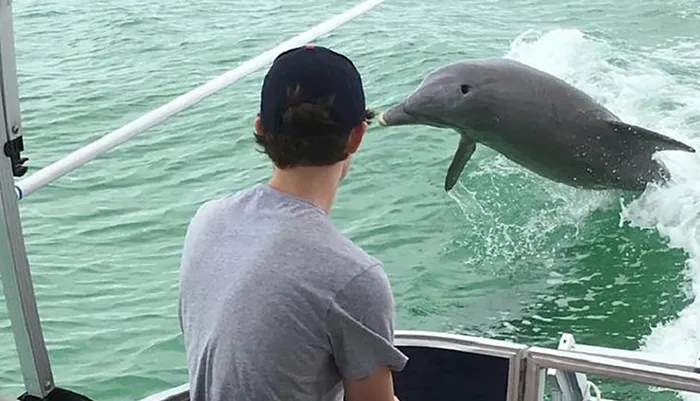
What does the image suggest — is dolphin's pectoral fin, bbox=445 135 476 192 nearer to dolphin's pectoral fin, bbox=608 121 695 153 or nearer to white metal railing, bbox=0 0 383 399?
dolphin's pectoral fin, bbox=608 121 695 153

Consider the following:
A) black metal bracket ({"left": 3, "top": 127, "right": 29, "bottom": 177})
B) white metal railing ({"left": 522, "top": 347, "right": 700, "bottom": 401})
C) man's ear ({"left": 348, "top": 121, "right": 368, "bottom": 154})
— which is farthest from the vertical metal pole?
white metal railing ({"left": 522, "top": 347, "right": 700, "bottom": 401})

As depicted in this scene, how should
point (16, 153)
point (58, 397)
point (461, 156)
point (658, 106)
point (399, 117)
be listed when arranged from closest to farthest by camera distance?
point (16, 153)
point (58, 397)
point (399, 117)
point (461, 156)
point (658, 106)

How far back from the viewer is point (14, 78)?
1632mm

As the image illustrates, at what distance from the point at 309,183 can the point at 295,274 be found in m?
0.12

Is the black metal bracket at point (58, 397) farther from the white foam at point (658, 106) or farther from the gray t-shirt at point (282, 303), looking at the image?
the white foam at point (658, 106)

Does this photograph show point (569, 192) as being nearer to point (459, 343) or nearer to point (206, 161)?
point (206, 161)

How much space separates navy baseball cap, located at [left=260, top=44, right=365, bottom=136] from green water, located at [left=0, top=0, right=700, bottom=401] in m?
1.24

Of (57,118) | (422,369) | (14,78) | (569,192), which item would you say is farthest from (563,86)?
(57,118)

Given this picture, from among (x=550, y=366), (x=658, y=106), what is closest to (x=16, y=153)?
(x=550, y=366)

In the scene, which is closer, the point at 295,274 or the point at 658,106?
the point at 295,274

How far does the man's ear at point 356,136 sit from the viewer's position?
1.31m

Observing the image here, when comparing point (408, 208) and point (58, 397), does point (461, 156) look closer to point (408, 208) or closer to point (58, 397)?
point (408, 208)

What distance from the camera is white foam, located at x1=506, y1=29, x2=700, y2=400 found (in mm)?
3631

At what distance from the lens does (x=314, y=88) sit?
1.29 meters
